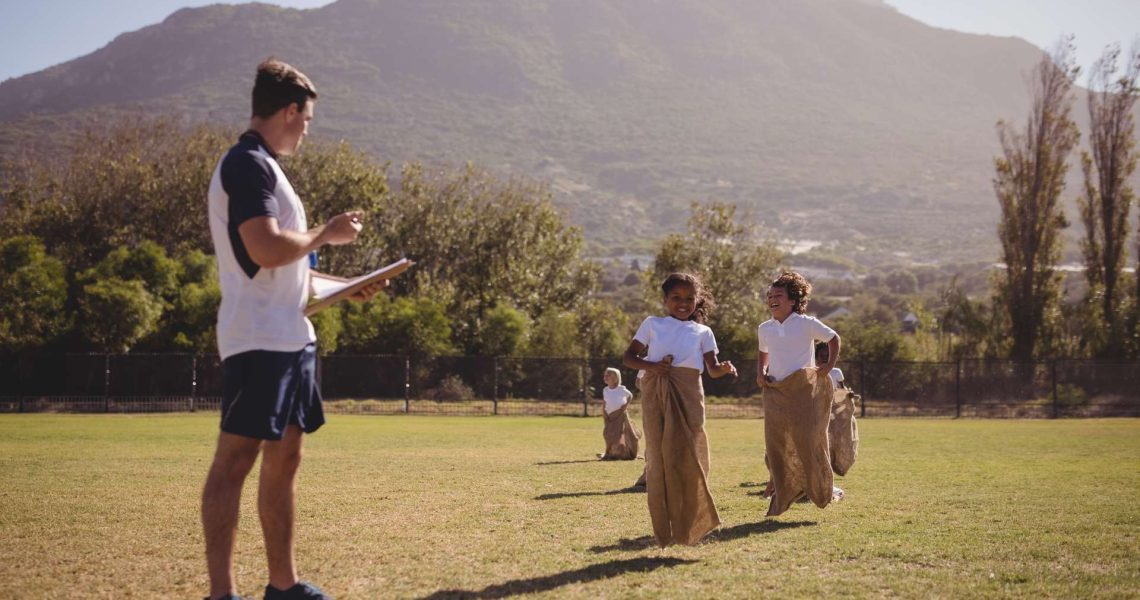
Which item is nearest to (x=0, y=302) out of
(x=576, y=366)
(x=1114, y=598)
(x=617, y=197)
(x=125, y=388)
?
(x=125, y=388)

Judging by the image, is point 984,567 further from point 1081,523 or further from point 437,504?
point 437,504

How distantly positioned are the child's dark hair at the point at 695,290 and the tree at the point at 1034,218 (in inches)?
1516

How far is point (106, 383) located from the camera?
34.0m

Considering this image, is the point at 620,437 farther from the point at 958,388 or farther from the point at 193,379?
the point at 958,388

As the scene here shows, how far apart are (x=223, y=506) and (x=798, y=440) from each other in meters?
5.70

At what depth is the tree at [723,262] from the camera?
48875 millimetres

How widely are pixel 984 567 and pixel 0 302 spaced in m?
38.4

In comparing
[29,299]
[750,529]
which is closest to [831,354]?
[750,529]

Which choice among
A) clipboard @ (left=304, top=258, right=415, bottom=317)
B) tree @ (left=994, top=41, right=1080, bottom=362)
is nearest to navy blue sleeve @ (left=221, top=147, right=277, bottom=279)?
clipboard @ (left=304, top=258, right=415, bottom=317)

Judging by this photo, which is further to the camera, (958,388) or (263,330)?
(958,388)

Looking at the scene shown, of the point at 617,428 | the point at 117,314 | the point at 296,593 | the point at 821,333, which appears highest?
the point at 117,314

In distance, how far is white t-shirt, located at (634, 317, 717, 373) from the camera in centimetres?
791

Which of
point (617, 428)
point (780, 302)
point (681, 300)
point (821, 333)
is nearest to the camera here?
point (681, 300)

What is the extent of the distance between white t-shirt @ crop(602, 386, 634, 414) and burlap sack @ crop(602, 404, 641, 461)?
0.23 feet
